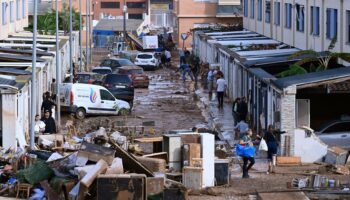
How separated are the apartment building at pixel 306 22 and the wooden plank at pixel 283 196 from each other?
1402 cm

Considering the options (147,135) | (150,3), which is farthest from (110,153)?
(150,3)

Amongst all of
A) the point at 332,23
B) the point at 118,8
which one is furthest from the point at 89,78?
the point at 118,8

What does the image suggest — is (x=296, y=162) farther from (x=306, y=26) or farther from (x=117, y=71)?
(x=117, y=71)

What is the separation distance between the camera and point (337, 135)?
30953 mm

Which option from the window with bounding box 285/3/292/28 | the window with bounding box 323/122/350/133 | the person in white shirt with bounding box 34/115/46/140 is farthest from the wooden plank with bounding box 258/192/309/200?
the window with bounding box 285/3/292/28

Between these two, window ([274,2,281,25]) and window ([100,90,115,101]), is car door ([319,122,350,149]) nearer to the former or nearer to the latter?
window ([100,90,115,101])

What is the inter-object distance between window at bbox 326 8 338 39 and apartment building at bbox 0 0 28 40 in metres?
20.6

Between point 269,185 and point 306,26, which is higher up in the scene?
point 306,26

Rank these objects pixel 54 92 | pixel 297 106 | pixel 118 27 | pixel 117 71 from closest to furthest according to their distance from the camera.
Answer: pixel 297 106 → pixel 54 92 → pixel 117 71 → pixel 118 27

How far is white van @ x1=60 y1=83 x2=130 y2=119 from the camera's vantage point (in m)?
42.0

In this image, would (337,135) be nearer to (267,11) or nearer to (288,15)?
(288,15)

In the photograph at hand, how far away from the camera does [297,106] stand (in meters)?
31.3

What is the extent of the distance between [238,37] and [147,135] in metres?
24.9

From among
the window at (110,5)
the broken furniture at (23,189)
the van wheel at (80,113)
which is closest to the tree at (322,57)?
the van wheel at (80,113)
